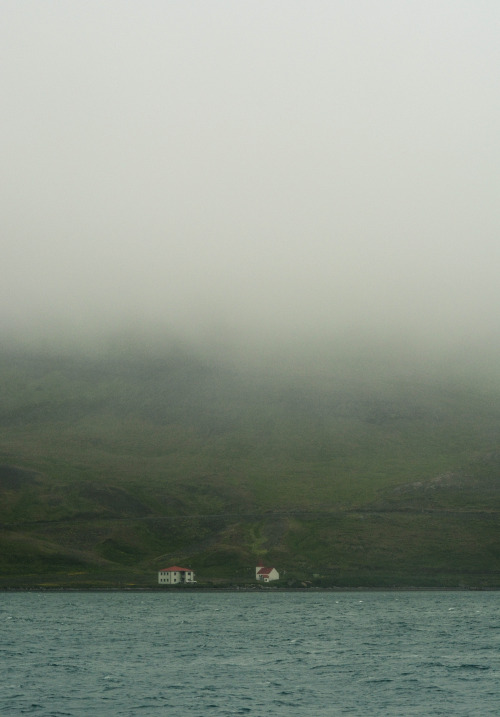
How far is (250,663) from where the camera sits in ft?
293

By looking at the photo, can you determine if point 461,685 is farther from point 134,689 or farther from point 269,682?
point 134,689

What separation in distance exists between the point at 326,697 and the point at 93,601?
133m

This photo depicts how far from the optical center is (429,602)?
615 feet

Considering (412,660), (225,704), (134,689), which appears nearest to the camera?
(225,704)

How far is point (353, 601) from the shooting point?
192250 millimetres

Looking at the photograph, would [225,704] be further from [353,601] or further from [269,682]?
[353,601]

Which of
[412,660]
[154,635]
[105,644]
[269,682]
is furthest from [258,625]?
[269,682]

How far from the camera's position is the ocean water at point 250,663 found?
2633 inches

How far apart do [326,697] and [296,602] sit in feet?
405

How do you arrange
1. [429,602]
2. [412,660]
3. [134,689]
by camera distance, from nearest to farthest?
[134,689], [412,660], [429,602]

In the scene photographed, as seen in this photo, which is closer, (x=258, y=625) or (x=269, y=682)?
(x=269, y=682)

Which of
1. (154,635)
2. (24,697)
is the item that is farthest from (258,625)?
(24,697)

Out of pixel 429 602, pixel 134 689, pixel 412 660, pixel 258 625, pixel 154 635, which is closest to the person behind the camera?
pixel 134 689

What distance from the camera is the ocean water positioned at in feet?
219
